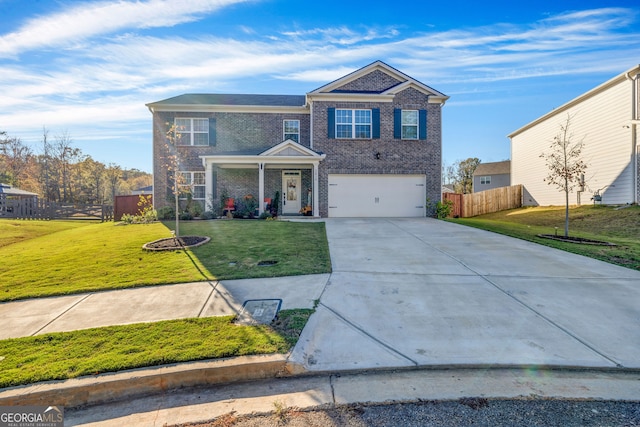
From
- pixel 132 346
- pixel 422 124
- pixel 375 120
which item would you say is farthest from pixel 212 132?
pixel 132 346

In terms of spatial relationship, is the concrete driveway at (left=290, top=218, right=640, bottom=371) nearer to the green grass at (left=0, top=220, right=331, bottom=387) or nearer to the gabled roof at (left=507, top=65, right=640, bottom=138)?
the green grass at (left=0, top=220, right=331, bottom=387)

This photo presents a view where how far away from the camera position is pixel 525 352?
340 cm

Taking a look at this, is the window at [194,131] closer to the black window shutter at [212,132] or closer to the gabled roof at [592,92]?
the black window shutter at [212,132]

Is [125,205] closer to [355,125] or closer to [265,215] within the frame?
[265,215]

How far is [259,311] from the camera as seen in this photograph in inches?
173

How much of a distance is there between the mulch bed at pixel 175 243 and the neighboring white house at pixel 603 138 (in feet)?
66.1

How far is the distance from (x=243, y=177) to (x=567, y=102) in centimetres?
2074

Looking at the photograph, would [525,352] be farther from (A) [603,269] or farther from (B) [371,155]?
(B) [371,155]

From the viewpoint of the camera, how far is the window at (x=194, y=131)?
16656 millimetres

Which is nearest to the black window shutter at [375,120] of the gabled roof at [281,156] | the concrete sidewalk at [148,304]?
the gabled roof at [281,156]

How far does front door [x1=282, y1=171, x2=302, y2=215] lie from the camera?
17016 millimetres

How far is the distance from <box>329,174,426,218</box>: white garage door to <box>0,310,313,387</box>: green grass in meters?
Answer: 12.0

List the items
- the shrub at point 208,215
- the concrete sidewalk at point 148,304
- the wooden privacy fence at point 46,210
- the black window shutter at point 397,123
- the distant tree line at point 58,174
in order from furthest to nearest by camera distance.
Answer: the distant tree line at point 58,174 < the wooden privacy fence at point 46,210 < the black window shutter at point 397,123 < the shrub at point 208,215 < the concrete sidewalk at point 148,304

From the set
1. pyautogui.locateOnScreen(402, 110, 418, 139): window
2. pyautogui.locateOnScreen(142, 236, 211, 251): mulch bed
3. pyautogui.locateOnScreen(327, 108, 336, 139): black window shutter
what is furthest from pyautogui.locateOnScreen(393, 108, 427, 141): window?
pyautogui.locateOnScreen(142, 236, 211, 251): mulch bed
